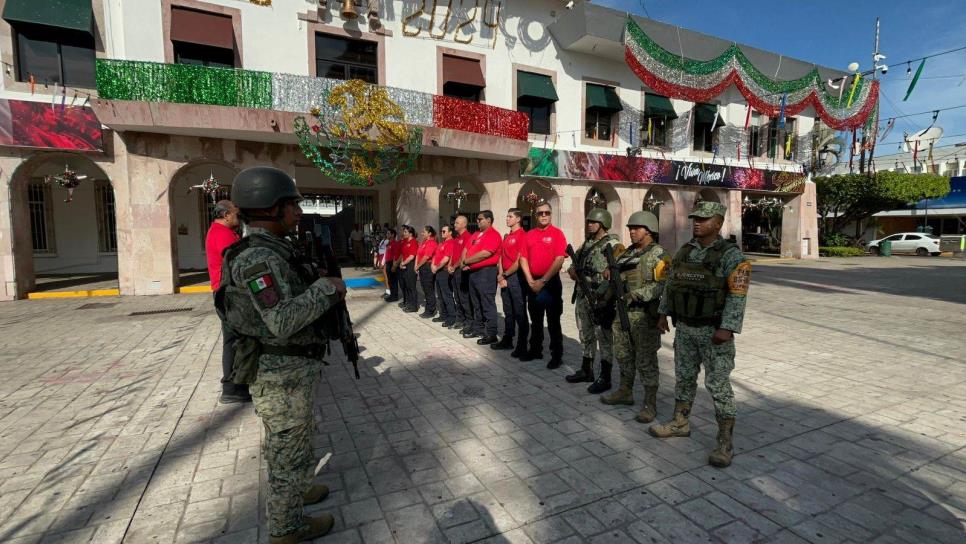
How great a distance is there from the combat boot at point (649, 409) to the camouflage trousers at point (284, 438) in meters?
2.64

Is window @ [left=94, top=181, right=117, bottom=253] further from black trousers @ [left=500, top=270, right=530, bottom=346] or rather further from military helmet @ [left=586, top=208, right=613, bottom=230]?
military helmet @ [left=586, top=208, right=613, bottom=230]

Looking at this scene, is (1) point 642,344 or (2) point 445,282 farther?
(2) point 445,282

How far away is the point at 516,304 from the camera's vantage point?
224 inches

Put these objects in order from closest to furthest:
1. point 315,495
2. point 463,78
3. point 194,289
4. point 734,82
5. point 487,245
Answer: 1. point 315,495
2. point 487,245
3. point 194,289
4. point 463,78
5. point 734,82

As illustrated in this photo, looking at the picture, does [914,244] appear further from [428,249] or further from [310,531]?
[310,531]

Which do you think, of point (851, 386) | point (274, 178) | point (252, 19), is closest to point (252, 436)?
point (274, 178)

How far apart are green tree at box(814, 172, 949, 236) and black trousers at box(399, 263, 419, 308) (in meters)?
24.6

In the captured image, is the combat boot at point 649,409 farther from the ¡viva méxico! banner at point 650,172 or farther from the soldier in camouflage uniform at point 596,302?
the ¡viva méxico! banner at point 650,172

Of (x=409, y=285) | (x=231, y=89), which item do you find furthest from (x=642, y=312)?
(x=231, y=89)

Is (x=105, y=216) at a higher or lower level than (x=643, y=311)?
higher

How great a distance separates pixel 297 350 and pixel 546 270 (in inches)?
135

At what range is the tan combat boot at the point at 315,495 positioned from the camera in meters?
2.55

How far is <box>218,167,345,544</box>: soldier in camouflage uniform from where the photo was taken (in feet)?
6.49

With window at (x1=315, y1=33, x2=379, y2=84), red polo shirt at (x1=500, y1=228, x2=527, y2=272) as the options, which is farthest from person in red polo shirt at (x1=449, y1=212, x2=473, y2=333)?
window at (x1=315, y1=33, x2=379, y2=84)
